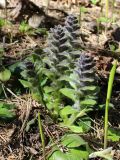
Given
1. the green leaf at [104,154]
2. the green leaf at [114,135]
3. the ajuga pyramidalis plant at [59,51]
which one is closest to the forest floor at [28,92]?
the green leaf at [114,135]

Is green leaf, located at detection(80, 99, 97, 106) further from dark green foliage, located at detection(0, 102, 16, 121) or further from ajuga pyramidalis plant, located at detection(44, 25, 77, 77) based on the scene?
dark green foliage, located at detection(0, 102, 16, 121)

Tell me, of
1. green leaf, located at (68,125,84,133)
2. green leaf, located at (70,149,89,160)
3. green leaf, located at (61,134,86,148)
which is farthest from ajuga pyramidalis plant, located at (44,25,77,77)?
green leaf, located at (70,149,89,160)

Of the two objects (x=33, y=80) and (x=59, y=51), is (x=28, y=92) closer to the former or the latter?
(x=33, y=80)

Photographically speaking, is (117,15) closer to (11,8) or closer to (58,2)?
(58,2)

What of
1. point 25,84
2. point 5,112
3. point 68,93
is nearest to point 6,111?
point 5,112

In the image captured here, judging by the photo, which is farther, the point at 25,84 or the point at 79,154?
the point at 25,84

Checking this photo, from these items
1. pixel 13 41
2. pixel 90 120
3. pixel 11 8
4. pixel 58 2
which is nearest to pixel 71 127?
pixel 90 120
